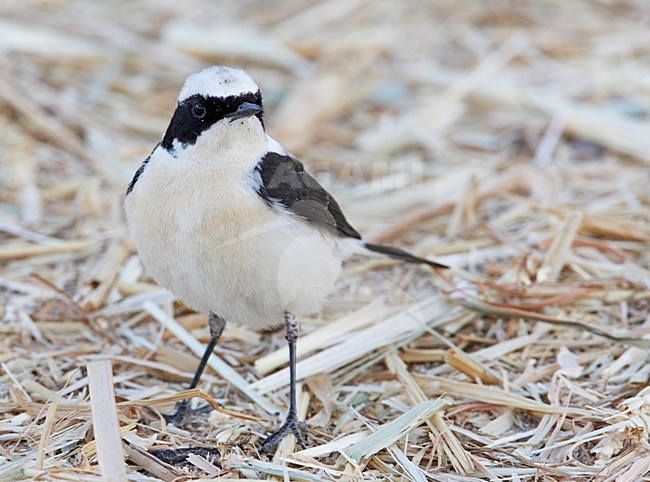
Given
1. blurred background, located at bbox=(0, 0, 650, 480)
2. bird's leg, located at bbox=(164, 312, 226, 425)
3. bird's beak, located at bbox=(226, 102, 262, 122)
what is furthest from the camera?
bird's leg, located at bbox=(164, 312, 226, 425)

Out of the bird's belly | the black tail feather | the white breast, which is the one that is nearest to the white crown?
the white breast

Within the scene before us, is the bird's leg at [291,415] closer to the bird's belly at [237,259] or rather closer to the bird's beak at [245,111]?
the bird's belly at [237,259]

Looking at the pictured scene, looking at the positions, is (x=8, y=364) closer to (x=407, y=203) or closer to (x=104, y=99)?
(x=407, y=203)

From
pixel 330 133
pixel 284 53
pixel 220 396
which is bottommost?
pixel 220 396

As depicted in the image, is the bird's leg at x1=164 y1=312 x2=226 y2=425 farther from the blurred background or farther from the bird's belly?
the bird's belly

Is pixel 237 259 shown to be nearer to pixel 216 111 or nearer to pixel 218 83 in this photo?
pixel 216 111

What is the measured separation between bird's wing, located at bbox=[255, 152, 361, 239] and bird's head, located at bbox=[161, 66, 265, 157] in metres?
0.18

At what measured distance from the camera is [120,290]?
5.16m

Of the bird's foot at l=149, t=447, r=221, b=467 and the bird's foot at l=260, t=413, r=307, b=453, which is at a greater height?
the bird's foot at l=149, t=447, r=221, b=467

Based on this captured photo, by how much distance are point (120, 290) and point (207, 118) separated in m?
1.80

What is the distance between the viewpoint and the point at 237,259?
3688mm

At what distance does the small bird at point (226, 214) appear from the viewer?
3686 millimetres

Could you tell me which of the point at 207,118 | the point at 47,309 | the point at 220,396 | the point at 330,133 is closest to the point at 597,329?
the point at 220,396

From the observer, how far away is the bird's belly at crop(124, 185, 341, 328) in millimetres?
3672
